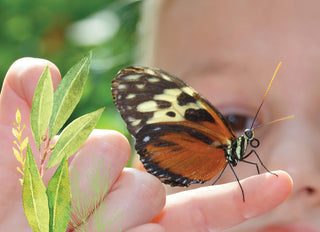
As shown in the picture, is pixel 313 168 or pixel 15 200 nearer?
pixel 15 200

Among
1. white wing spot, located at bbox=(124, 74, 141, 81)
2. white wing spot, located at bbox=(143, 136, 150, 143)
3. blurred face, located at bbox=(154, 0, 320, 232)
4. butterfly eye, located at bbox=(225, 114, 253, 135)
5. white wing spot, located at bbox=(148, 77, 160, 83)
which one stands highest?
white wing spot, located at bbox=(124, 74, 141, 81)

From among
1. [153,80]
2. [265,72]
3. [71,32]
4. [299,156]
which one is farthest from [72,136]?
[71,32]

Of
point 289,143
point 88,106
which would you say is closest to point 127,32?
point 88,106

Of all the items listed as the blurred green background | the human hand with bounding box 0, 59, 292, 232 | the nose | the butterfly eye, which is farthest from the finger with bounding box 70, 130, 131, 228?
the blurred green background

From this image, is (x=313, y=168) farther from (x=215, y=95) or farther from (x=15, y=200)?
(x=15, y=200)

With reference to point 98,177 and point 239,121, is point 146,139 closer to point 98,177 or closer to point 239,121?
point 98,177

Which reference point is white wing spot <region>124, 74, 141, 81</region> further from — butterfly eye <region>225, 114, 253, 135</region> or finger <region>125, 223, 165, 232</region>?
butterfly eye <region>225, 114, 253, 135</region>

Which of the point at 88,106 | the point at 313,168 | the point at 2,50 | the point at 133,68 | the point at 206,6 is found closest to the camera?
the point at 133,68
